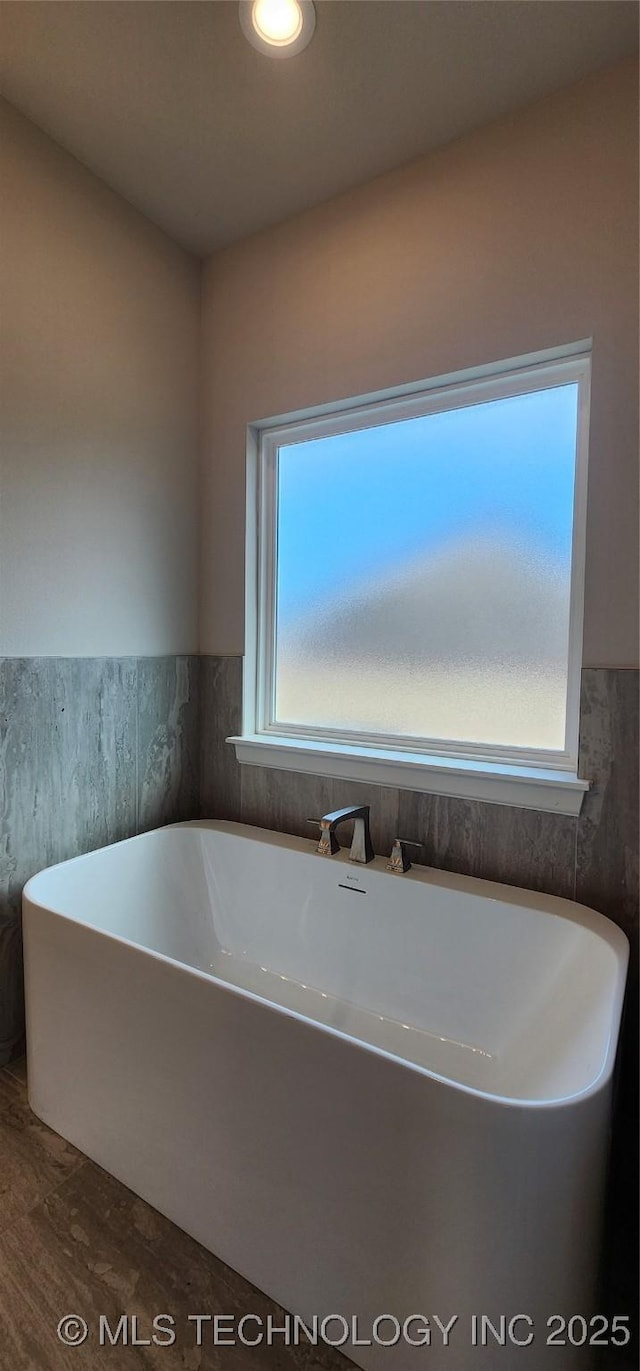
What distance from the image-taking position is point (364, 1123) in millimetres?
926

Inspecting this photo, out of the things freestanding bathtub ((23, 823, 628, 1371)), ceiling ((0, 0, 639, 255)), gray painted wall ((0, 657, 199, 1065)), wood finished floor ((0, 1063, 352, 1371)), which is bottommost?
wood finished floor ((0, 1063, 352, 1371))

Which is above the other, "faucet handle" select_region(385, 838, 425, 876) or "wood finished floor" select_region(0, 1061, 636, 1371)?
"faucet handle" select_region(385, 838, 425, 876)

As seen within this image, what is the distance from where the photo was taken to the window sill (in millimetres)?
1521

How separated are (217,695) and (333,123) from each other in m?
1.77

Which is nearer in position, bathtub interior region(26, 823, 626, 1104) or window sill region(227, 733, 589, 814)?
bathtub interior region(26, 823, 626, 1104)

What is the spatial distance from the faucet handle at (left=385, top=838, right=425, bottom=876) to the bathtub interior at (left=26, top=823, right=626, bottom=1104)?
0.02 metres

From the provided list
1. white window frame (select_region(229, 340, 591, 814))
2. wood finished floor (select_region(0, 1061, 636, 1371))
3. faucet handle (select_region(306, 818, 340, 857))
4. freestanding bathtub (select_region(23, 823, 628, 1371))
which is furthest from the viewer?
faucet handle (select_region(306, 818, 340, 857))

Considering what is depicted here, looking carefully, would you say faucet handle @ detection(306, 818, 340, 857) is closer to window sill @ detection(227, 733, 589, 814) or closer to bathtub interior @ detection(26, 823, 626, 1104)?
bathtub interior @ detection(26, 823, 626, 1104)

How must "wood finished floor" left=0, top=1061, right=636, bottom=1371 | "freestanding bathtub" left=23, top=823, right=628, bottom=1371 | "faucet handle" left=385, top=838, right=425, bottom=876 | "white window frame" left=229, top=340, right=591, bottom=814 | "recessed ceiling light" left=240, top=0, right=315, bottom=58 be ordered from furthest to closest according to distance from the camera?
"faucet handle" left=385, top=838, right=425, bottom=876 < "white window frame" left=229, top=340, right=591, bottom=814 < "recessed ceiling light" left=240, top=0, right=315, bottom=58 < "wood finished floor" left=0, top=1061, right=636, bottom=1371 < "freestanding bathtub" left=23, top=823, right=628, bottom=1371

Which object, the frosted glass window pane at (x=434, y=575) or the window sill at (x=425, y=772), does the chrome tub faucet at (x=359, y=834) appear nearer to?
the window sill at (x=425, y=772)

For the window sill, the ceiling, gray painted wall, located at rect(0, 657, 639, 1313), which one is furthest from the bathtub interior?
the ceiling

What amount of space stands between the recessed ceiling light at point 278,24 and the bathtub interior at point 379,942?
2112 millimetres

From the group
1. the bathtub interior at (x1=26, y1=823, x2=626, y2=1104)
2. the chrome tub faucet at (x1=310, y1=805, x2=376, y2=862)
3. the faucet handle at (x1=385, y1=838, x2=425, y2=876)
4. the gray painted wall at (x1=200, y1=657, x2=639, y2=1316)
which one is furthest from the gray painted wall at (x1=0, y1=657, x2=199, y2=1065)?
the faucet handle at (x1=385, y1=838, x2=425, y2=876)

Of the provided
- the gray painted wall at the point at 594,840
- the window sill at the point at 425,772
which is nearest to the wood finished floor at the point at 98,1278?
the gray painted wall at the point at 594,840
